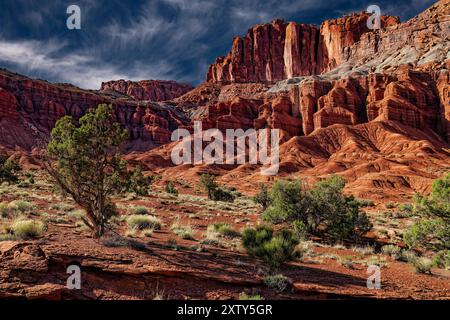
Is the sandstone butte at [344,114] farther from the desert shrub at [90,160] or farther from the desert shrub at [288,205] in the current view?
the desert shrub at [90,160]

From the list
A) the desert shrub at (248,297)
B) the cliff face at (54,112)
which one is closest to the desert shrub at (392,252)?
the desert shrub at (248,297)

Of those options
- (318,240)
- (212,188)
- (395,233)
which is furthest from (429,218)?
(212,188)

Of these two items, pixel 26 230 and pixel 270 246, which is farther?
pixel 270 246

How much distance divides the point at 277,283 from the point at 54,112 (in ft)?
418

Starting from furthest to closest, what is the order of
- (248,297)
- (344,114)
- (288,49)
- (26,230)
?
1. (288,49)
2. (344,114)
3. (26,230)
4. (248,297)

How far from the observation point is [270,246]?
10.6 metres

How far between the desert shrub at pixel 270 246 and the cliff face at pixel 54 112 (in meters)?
97.7

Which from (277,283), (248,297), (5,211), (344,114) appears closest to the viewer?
(248,297)

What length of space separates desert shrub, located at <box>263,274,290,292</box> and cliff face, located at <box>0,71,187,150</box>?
3956 inches

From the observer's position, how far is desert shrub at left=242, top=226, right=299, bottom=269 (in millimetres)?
10405

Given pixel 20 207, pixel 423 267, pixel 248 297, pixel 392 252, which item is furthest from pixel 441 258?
pixel 20 207

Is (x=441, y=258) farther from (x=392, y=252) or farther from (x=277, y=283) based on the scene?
(x=277, y=283)
